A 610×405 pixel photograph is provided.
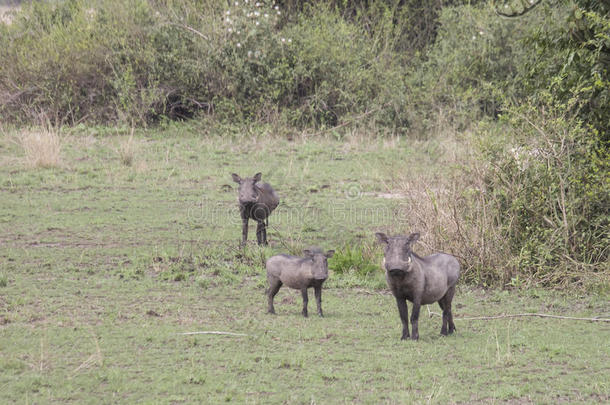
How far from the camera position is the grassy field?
6145 millimetres

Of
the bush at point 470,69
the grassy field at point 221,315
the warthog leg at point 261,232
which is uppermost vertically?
the bush at point 470,69

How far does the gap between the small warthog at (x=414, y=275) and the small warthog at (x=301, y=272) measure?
92cm

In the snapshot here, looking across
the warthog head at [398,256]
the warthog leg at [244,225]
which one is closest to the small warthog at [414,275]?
the warthog head at [398,256]

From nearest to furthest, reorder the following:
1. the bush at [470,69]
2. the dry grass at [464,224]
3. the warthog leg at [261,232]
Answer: the dry grass at [464,224] < the warthog leg at [261,232] < the bush at [470,69]

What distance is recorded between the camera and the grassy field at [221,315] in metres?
6.14

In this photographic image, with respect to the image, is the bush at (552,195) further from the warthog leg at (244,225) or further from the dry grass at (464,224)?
the warthog leg at (244,225)

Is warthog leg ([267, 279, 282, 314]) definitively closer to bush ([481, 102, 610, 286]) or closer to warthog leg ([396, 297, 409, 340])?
warthog leg ([396, 297, 409, 340])

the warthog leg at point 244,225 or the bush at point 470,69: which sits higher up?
the bush at point 470,69

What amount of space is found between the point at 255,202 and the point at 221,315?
2.87 metres

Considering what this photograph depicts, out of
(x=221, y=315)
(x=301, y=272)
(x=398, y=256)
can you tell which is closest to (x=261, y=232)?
(x=221, y=315)

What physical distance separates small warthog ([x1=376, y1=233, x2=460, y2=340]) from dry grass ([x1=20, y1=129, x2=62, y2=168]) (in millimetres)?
11332

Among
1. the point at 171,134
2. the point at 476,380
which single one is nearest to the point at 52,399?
the point at 476,380

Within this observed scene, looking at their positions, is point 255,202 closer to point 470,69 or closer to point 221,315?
point 221,315

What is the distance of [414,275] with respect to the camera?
6980mm
